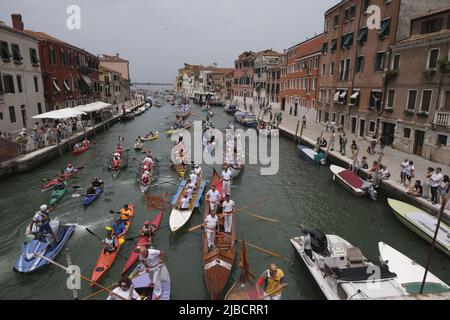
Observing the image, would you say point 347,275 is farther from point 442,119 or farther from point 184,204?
point 442,119

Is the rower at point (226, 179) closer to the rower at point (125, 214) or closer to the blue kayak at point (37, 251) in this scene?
the rower at point (125, 214)

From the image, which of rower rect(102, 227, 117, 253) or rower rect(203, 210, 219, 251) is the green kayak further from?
rower rect(203, 210, 219, 251)

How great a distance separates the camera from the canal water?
10.5 m

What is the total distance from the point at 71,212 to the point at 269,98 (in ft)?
172

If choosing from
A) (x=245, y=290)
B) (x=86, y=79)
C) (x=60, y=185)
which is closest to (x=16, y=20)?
(x=86, y=79)

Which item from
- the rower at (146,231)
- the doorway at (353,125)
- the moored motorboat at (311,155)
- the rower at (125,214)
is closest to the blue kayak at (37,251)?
the rower at (125,214)

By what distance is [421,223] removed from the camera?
1323 cm

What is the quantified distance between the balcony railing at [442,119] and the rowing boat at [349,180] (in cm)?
624

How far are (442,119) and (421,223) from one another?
972 centimetres

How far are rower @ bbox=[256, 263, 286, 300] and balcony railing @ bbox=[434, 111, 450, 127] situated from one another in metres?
16.9

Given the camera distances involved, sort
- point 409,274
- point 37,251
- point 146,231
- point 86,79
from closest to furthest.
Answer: point 409,274
point 37,251
point 146,231
point 86,79

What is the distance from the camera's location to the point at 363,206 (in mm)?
16719

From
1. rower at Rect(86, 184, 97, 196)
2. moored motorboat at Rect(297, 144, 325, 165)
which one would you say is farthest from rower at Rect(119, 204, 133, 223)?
moored motorboat at Rect(297, 144, 325, 165)
